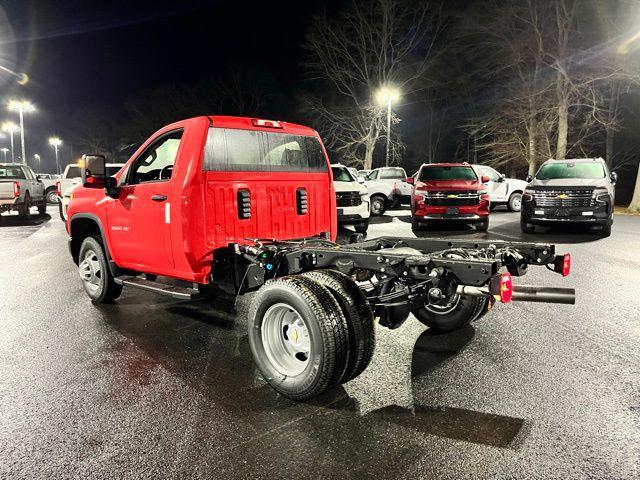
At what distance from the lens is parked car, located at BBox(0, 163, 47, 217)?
1750cm

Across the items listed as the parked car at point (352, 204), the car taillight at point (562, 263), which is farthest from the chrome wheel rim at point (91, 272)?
the parked car at point (352, 204)

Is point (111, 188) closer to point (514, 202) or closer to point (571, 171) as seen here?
point (571, 171)

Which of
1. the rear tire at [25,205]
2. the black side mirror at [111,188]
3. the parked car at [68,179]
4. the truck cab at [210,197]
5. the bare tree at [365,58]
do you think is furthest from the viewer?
the bare tree at [365,58]

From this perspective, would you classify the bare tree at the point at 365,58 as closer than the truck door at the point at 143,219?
No

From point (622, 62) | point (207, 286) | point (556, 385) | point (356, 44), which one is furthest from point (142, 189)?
point (356, 44)

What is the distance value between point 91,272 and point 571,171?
41.0ft

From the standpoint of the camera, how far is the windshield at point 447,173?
14578 mm

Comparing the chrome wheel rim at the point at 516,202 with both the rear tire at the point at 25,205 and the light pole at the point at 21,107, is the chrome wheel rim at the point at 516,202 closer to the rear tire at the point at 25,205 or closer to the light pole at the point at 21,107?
the rear tire at the point at 25,205

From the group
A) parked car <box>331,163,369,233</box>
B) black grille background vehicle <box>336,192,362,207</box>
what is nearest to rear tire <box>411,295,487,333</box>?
parked car <box>331,163,369,233</box>

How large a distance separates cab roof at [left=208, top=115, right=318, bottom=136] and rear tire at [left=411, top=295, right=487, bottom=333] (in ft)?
8.00

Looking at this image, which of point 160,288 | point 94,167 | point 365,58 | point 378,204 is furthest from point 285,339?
point 365,58

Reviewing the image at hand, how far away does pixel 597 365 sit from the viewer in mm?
4277

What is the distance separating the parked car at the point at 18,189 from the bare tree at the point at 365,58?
20.2 m

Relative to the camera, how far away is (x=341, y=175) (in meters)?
14.8
